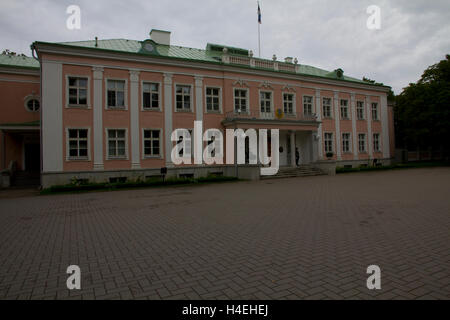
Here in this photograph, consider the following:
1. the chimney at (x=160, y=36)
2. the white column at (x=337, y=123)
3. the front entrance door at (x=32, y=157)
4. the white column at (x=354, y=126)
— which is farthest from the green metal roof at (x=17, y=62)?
the white column at (x=354, y=126)

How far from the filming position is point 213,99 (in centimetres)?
2419

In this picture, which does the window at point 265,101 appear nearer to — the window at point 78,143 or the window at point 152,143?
the window at point 152,143

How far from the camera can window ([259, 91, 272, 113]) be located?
26.0 meters

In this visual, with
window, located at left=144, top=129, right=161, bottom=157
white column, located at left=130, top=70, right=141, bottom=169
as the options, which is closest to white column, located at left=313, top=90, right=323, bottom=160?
window, located at left=144, top=129, right=161, bottom=157

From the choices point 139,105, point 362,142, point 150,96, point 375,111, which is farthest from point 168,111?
point 375,111

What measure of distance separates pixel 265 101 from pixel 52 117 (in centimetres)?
1733

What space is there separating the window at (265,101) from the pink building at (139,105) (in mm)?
98

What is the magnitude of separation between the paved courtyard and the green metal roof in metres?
19.5

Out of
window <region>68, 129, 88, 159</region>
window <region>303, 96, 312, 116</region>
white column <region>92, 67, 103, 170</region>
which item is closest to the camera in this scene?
window <region>68, 129, 88, 159</region>

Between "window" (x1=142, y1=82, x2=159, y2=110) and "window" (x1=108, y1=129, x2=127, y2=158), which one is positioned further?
"window" (x1=142, y1=82, x2=159, y2=110)

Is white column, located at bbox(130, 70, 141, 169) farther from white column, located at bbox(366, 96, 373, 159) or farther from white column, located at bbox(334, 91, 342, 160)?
white column, located at bbox(366, 96, 373, 159)

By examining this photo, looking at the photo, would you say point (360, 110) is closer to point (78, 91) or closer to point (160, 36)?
point (160, 36)
